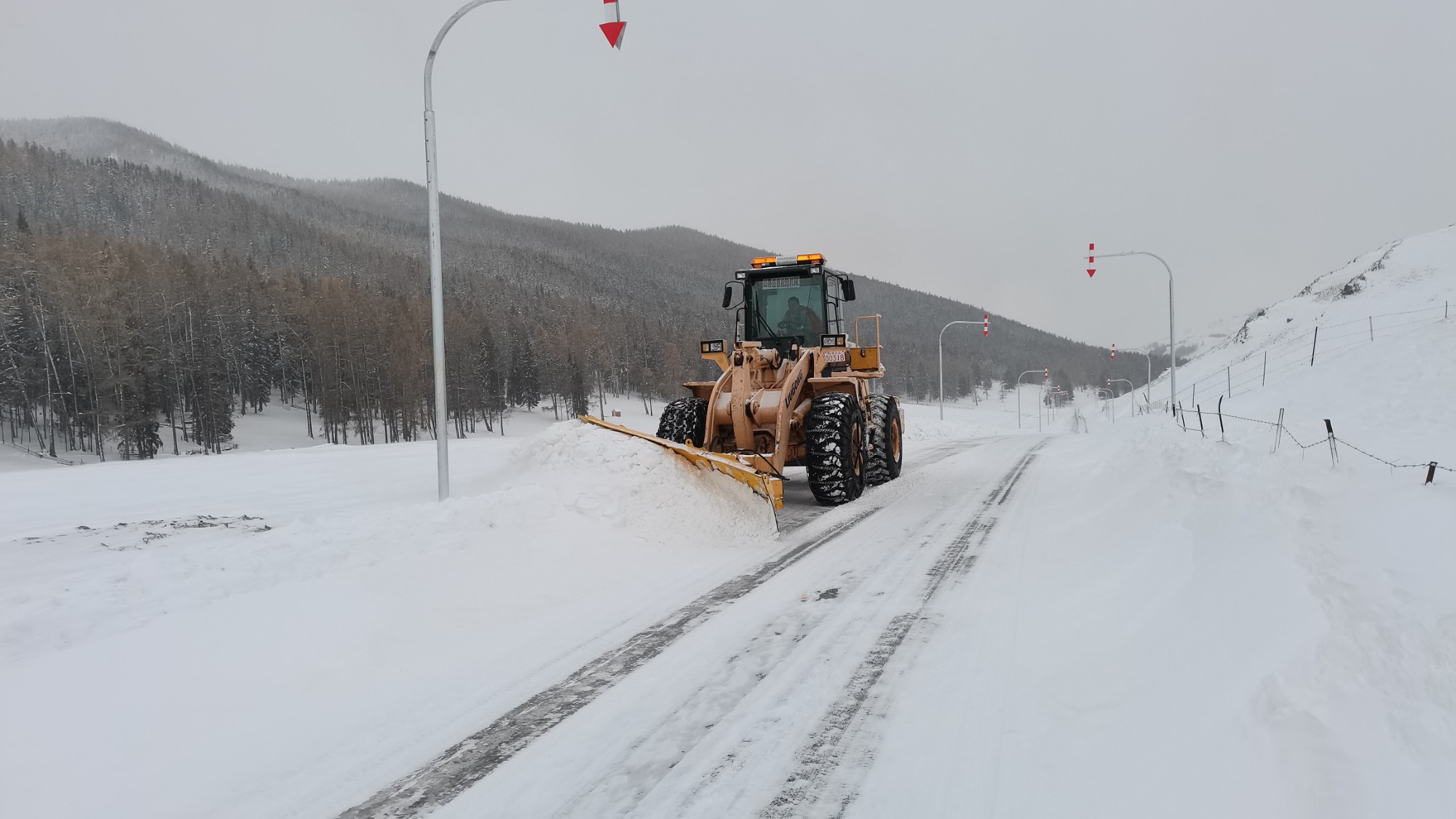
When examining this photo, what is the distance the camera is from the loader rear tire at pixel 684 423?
9.91 m

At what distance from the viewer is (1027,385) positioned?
15312cm

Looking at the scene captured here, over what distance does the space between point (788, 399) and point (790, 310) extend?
2.22 meters

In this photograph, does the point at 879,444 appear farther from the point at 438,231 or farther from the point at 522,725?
the point at 522,725

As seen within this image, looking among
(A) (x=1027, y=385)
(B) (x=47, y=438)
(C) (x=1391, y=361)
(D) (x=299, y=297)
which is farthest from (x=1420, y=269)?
(A) (x=1027, y=385)

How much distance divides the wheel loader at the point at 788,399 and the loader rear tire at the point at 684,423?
14 mm

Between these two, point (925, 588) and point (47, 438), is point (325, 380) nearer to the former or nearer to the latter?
point (47, 438)

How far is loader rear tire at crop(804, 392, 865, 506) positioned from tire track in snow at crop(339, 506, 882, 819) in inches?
160

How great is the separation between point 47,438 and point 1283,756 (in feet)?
183

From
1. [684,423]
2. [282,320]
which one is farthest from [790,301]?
[282,320]

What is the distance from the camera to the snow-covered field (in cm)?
293

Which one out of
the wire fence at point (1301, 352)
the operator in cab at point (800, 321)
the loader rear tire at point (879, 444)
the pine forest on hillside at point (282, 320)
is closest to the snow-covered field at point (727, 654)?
the operator in cab at point (800, 321)

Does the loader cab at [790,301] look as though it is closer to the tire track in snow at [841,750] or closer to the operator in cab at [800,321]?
the operator in cab at [800,321]

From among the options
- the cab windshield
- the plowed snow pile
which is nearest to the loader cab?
the cab windshield

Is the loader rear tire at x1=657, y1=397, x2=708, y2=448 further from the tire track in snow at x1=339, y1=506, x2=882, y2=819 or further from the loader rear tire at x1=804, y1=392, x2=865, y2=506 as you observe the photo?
the tire track in snow at x1=339, y1=506, x2=882, y2=819
